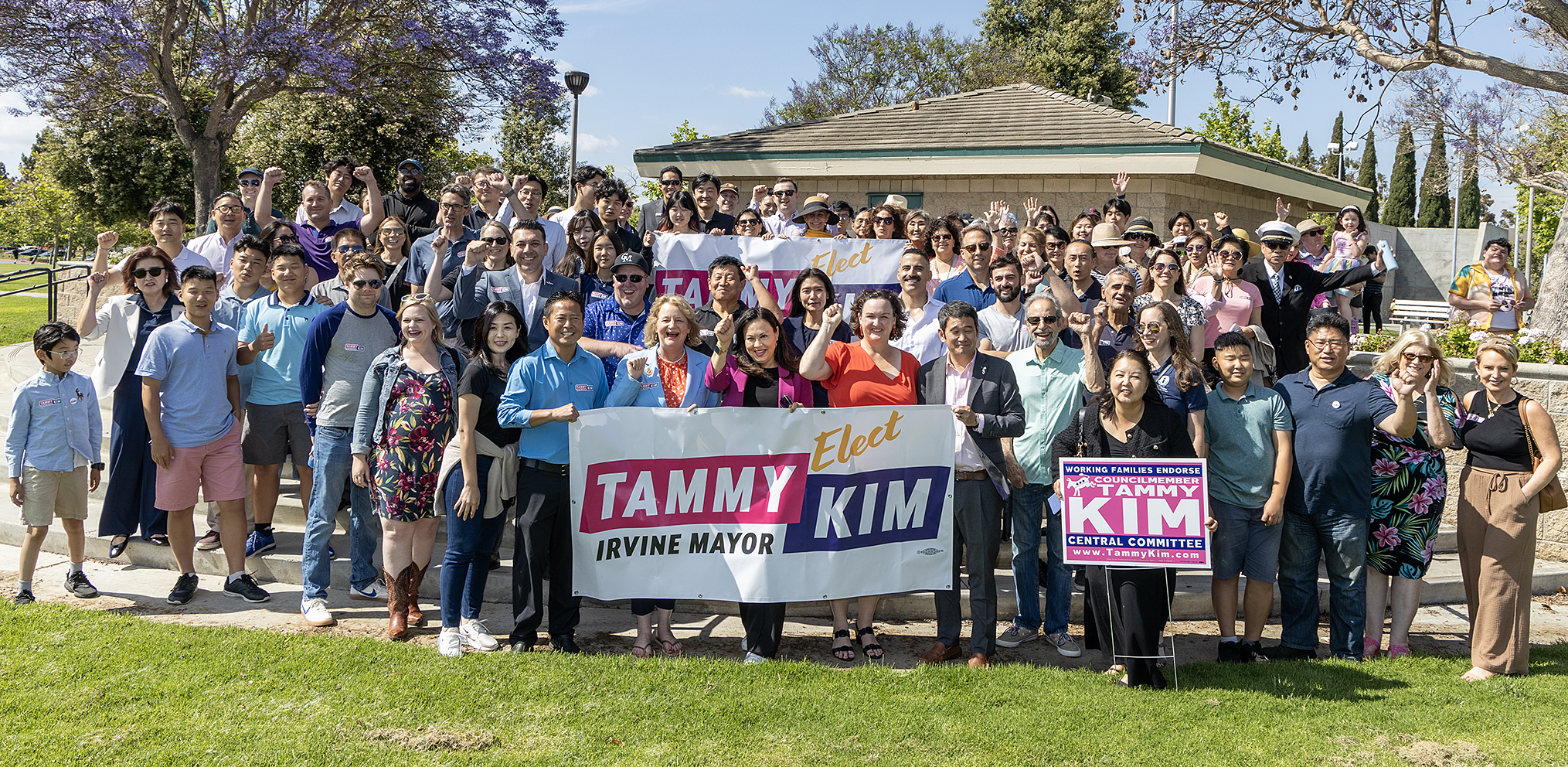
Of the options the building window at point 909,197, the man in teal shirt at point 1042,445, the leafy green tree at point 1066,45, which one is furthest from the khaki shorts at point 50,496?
the leafy green tree at point 1066,45

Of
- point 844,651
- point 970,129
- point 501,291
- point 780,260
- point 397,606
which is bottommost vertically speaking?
point 844,651

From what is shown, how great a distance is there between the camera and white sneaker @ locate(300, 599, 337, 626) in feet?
19.9

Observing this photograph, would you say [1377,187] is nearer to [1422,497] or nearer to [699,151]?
[699,151]

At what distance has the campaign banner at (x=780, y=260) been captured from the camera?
8.23 meters

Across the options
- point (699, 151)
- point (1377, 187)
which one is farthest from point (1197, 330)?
point (1377, 187)

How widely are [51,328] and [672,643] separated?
15.2ft

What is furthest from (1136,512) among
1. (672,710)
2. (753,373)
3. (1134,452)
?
(672,710)

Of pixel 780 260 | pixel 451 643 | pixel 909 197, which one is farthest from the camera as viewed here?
pixel 909 197

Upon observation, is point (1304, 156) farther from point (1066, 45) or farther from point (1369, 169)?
point (1066, 45)

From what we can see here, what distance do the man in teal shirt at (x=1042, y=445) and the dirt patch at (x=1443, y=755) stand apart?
5.95 ft

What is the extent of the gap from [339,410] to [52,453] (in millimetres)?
1905

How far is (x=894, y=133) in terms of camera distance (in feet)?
53.7

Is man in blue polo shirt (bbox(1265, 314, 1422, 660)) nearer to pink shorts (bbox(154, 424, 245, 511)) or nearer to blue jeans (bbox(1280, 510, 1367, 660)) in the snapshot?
blue jeans (bbox(1280, 510, 1367, 660))

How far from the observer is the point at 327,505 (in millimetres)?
6234
